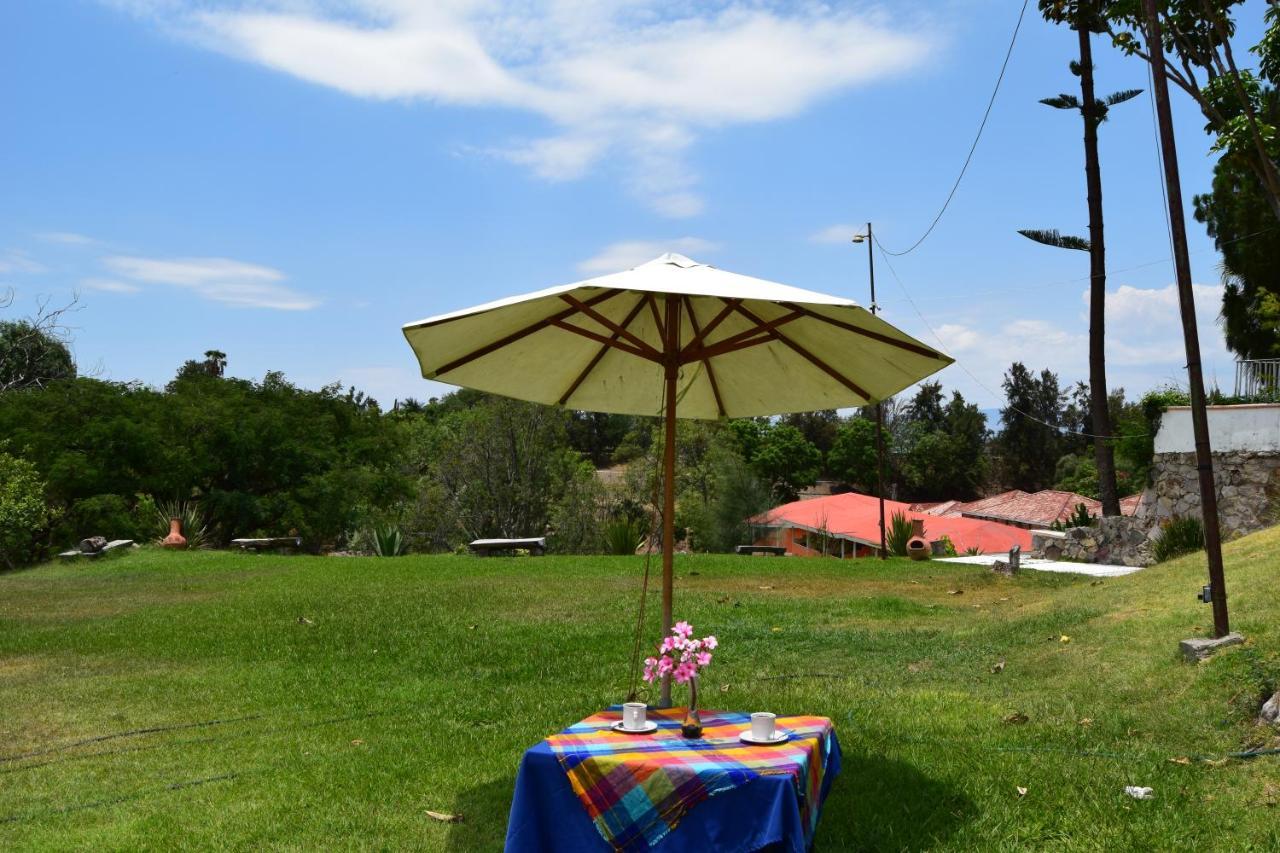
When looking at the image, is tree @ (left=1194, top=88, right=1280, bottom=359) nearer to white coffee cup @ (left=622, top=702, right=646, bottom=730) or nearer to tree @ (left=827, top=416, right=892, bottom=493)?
tree @ (left=827, top=416, right=892, bottom=493)

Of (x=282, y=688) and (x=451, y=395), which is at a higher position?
(x=451, y=395)

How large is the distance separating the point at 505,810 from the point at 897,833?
1.77m

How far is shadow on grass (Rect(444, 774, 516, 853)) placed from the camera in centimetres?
448

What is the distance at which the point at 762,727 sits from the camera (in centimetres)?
385

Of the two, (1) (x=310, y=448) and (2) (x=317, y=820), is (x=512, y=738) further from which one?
(1) (x=310, y=448)

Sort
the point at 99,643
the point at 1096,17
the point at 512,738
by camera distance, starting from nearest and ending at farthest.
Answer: the point at 512,738, the point at 99,643, the point at 1096,17

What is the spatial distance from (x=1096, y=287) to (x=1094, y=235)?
44.2 inches

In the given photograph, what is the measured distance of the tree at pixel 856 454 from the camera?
188 ft

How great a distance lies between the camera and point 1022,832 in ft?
14.2

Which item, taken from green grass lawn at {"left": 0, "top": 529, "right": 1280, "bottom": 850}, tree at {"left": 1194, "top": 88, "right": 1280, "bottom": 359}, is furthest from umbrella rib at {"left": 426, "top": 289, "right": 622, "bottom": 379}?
tree at {"left": 1194, "top": 88, "right": 1280, "bottom": 359}

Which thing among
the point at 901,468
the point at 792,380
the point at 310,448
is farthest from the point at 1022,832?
the point at 901,468

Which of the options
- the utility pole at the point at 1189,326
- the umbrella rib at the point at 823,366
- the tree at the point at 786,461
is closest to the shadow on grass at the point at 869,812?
the umbrella rib at the point at 823,366

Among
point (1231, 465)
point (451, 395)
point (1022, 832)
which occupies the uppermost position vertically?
point (451, 395)

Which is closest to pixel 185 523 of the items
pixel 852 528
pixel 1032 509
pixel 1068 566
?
pixel 1068 566
